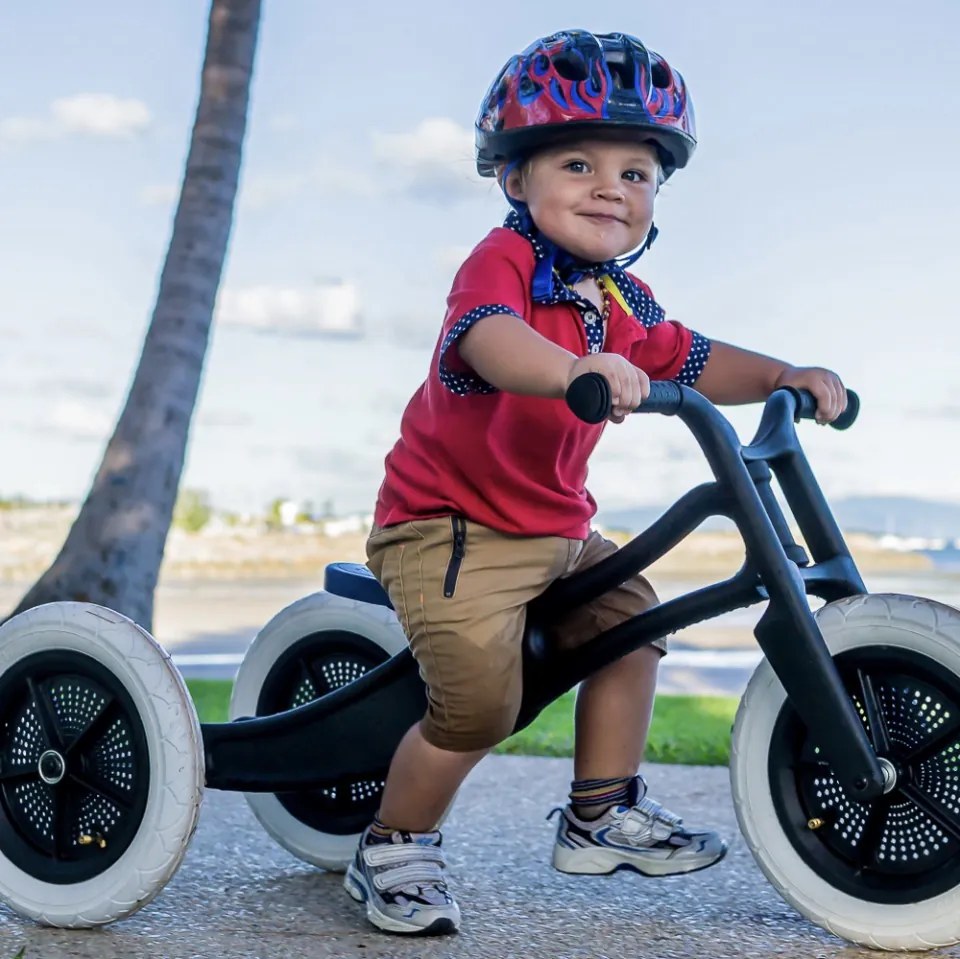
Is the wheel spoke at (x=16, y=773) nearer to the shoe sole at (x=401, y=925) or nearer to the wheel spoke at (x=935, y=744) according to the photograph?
the shoe sole at (x=401, y=925)

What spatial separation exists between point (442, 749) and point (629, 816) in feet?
1.29

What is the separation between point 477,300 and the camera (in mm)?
2324

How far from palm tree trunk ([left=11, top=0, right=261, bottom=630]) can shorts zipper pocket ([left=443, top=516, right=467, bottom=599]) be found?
13.4 ft

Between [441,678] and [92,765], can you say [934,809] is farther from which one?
[92,765]

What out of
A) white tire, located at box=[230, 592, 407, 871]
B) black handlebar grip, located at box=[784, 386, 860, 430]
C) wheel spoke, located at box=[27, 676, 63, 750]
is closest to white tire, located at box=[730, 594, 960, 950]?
black handlebar grip, located at box=[784, 386, 860, 430]

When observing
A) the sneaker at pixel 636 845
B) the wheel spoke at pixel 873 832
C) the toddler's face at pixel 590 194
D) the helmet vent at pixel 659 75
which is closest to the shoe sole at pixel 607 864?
the sneaker at pixel 636 845

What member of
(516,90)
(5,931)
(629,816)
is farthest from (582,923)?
(516,90)

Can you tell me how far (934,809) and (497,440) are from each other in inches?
35.9

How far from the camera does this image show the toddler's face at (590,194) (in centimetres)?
245

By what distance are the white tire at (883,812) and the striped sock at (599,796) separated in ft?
1.10

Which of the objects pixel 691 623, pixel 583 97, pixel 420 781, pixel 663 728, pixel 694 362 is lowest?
pixel 663 728

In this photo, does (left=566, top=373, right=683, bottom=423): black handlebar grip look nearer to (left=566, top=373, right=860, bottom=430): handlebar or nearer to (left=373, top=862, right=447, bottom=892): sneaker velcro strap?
(left=566, top=373, right=860, bottom=430): handlebar

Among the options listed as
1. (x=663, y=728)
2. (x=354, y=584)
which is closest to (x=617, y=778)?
(x=354, y=584)

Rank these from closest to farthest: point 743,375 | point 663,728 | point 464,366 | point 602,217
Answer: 1. point 464,366
2. point 602,217
3. point 743,375
4. point 663,728
